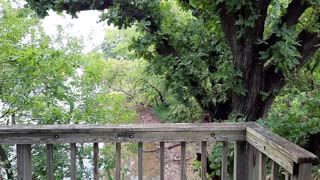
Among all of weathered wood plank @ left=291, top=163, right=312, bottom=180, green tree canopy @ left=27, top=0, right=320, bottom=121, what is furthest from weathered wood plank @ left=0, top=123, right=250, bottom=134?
green tree canopy @ left=27, top=0, right=320, bottom=121

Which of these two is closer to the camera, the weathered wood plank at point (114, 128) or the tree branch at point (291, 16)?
the weathered wood plank at point (114, 128)

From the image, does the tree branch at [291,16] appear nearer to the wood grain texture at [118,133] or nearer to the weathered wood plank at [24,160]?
the wood grain texture at [118,133]

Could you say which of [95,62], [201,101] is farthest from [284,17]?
[95,62]

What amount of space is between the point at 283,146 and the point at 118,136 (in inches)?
30.2

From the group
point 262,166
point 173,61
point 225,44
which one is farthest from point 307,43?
point 262,166

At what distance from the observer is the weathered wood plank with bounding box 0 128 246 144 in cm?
152

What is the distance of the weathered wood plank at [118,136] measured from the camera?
1521mm

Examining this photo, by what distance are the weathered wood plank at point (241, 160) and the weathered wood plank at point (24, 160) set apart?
41.6 inches

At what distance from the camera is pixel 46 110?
4070 mm

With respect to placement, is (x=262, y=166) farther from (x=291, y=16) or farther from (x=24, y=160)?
(x=291, y=16)

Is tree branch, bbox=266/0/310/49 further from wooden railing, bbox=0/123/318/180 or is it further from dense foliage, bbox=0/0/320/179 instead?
wooden railing, bbox=0/123/318/180

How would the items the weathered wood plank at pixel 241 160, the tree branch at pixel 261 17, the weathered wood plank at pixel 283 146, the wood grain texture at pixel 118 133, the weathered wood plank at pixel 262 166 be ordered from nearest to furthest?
the weathered wood plank at pixel 283 146 → the weathered wood plank at pixel 262 166 → the wood grain texture at pixel 118 133 → the weathered wood plank at pixel 241 160 → the tree branch at pixel 261 17

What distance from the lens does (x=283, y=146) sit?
4.00 ft

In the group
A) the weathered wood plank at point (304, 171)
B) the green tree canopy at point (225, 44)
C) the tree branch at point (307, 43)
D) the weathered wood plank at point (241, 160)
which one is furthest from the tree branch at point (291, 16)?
the weathered wood plank at point (304, 171)
